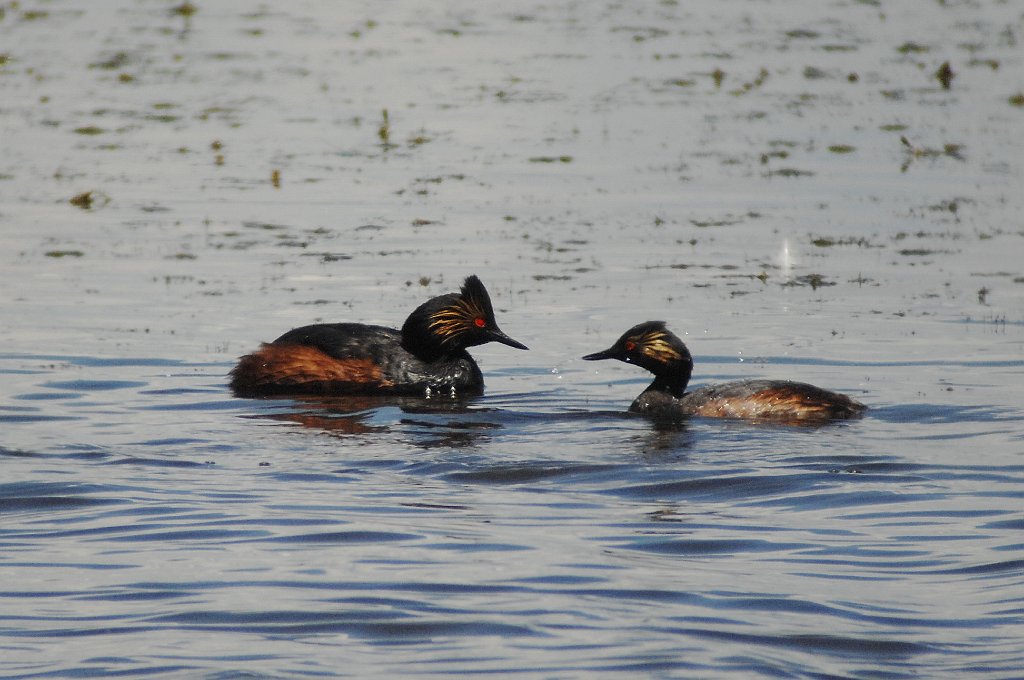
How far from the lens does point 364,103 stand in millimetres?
27359

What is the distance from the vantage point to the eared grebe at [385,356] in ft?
44.8

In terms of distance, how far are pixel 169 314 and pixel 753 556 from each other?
827 centimetres

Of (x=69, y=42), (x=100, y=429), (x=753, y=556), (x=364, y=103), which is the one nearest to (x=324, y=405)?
(x=100, y=429)

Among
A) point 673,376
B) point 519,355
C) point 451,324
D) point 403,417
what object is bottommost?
point 403,417

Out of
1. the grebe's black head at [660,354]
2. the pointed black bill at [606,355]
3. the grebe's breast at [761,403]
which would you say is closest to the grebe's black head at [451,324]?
the pointed black bill at [606,355]

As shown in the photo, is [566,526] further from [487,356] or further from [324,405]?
[487,356]

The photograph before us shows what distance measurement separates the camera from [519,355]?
1513 centimetres

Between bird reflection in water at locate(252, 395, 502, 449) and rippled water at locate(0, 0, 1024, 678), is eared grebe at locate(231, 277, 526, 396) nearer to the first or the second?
bird reflection in water at locate(252, 395, 502, 449)

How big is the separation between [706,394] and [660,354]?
18.0 inches

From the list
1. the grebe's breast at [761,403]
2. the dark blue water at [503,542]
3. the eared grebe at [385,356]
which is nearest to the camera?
the dark blue water at [503,542]

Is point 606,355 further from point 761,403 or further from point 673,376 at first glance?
point 761,403

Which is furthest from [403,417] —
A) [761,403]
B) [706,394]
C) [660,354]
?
[761,403]

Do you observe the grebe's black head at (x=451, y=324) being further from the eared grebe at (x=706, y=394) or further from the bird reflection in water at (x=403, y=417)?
the eared grebe at (x=706, y=394)

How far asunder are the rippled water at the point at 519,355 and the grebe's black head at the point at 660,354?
0.57 metres
